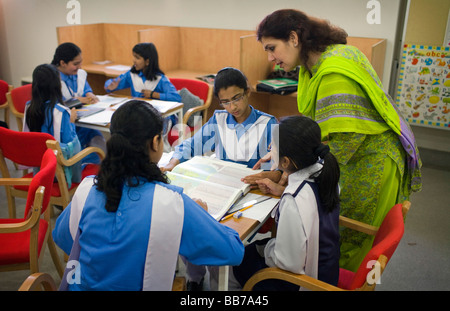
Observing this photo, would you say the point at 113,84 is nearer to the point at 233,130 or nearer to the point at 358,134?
the point at 233,130

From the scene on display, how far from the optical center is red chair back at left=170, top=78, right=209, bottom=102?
3.56m

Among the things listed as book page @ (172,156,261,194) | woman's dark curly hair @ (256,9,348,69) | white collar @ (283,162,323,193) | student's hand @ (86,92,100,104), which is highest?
woman's dark curly hair @ (256,9,348,69)

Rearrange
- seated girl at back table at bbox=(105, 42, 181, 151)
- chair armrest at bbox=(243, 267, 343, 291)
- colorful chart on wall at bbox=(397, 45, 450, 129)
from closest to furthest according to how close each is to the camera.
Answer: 1. chair armrest at bbox=(243, 267, 343, 291)
2. seated girl at back table at bbox=(105, 42, 181, 151)
3. colorful chart on wall at bbox=(397, 45, 450, 129)

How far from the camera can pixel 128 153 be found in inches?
43.8

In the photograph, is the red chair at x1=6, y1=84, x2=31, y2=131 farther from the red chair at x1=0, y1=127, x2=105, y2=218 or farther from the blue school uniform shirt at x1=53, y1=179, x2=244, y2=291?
the blue school uniform shirt at x1=53, y1=179, x2=244, y2=291

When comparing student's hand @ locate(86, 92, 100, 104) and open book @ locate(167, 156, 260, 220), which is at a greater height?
student's hand @ locate(86, 92, 100, 104)

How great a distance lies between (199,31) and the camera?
465cm

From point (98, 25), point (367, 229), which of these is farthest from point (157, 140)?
point (98, 25)

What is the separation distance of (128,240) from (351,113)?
→ 97 centimetres

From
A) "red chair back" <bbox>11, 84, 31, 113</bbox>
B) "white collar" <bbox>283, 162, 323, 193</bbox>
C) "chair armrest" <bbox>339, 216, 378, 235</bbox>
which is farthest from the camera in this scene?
"red chair back" <bbox>11, 84, 31, 113</bbox>

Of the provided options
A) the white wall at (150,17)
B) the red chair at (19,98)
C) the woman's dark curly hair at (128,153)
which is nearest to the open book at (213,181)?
the woman's dark curly hair at (128,153)

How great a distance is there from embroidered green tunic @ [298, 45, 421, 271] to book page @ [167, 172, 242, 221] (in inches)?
17.5

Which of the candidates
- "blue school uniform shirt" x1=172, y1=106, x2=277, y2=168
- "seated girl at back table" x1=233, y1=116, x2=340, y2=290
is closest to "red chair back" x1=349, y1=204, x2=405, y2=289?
"seated girl at back table" x1=233, y1=116, x2=340, y2=290

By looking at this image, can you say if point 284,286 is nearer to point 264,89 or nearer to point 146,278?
point 146,278
